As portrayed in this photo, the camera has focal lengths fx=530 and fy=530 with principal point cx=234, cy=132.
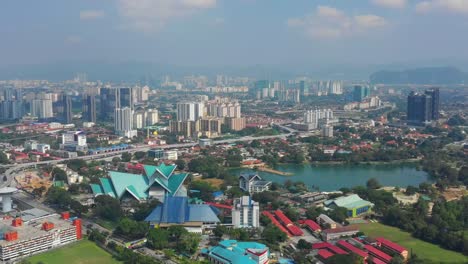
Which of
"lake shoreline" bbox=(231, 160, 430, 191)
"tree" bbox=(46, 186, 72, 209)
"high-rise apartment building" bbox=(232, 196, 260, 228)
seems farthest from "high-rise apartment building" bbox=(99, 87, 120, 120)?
"high-rise apartment building" bbox=(232, 196, 260, 228)

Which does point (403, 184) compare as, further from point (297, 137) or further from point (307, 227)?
point (297, 137)

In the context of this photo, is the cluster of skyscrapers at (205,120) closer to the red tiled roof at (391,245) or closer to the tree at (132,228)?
the tree at (132,228)

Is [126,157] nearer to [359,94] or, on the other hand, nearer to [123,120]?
[123,120]

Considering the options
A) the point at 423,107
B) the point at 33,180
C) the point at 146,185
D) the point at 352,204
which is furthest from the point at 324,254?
the point at 423,107

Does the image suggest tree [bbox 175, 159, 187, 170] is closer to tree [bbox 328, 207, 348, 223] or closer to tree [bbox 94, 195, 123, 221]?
tree [bbox 94, 195, 123, 221]

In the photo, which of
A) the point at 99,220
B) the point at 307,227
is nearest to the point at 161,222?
the point at 99,220
